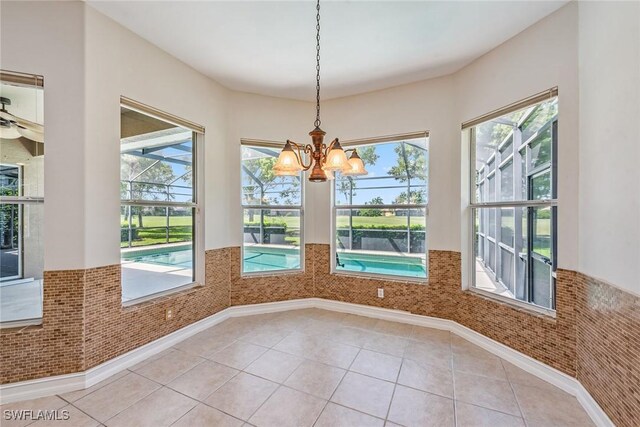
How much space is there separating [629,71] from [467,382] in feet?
8.19

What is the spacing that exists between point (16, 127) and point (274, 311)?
129 inches

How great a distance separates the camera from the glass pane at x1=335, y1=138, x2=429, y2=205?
356 cm

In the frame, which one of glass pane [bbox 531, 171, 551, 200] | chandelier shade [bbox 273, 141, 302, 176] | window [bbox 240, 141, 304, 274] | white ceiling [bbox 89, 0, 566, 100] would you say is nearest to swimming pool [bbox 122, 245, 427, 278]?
window [bbox 240, 141, 304, 274]

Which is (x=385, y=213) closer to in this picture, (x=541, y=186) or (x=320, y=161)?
(x=541, y=186)

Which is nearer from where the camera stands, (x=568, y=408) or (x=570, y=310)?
(x=568, y=408)

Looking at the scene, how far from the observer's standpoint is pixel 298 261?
162 inches

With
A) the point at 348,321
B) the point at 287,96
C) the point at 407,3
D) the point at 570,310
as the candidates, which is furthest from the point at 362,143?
the point at 570,310

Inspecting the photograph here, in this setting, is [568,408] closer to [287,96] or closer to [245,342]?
[245,342]

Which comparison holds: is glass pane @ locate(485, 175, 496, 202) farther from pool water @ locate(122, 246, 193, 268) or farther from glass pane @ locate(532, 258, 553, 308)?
pool water @ locate(122, 246, 193, 268)

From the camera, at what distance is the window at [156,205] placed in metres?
2.66

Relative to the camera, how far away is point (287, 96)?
3.88 meters

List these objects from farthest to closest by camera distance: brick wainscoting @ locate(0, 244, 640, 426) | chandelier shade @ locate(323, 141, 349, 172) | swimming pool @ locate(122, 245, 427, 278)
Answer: swimming pool @ locate(122, 245, 427, 278) < chandelier shade @ locate(323, 141, 349, 172) < brick wainscoting @ locate(0, 244, 640, 426)

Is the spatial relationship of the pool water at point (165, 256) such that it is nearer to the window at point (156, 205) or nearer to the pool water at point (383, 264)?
the window at point (156, 205)

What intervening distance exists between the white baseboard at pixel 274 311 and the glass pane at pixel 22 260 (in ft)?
1.85
